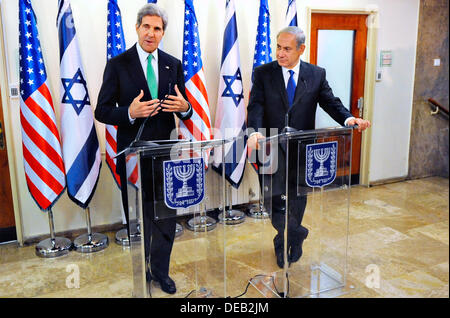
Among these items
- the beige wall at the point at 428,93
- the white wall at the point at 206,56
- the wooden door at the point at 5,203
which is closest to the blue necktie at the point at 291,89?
the white wall at the point at 206,56

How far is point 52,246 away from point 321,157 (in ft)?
7.32

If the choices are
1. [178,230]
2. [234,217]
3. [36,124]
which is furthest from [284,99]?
[36,124]

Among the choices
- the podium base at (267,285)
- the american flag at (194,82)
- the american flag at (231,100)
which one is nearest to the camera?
the podium base at (267,285)

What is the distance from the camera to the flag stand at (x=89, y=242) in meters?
3.20

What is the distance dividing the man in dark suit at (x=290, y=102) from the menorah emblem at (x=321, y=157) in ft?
0.55

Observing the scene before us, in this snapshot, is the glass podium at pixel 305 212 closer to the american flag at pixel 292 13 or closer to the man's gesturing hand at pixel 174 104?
the man's gesturing hand at pixel 174 104

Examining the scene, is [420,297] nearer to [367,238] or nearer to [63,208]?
[367,238]

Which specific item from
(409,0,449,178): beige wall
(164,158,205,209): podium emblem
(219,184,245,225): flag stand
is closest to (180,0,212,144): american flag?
(219,184,245,225): flag stand

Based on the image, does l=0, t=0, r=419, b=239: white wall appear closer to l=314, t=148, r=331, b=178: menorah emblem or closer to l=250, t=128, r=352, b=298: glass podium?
l=250, t=128, r=352, b=298: glass podium

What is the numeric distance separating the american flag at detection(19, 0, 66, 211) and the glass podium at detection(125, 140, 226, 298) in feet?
4.61

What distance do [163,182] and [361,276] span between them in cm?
159

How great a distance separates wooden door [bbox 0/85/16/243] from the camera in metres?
3.26

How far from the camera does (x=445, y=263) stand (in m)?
2.79

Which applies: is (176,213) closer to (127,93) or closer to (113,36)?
(127,93)
